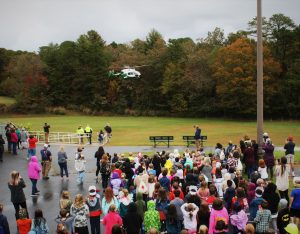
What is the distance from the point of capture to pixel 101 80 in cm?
8831

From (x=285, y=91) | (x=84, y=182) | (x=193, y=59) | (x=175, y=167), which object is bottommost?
(x=84, y=182)

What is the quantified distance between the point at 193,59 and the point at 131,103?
62.6 ft

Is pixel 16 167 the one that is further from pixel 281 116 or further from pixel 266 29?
pixel 266 29

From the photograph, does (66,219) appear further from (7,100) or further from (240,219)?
(7,100)

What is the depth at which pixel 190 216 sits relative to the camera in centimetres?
990

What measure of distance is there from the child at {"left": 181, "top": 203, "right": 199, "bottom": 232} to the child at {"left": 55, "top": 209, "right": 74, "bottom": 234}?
2889 mm

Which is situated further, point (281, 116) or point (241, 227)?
point (281, 116)

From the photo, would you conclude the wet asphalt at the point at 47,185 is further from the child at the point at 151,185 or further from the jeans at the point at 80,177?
the child at the point at 151,185

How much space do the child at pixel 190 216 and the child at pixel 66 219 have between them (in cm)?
289

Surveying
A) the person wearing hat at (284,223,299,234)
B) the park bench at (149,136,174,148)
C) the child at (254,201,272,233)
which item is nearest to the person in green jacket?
the child at (254,201,272,233)

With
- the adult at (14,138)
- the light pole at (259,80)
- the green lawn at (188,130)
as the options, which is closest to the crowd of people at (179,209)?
the light pole at (259,80)

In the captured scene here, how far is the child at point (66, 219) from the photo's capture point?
31.4 ft

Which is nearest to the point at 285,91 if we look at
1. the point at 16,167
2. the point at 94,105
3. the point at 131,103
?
the point at 131,103

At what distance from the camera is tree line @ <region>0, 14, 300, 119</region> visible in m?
65.9
